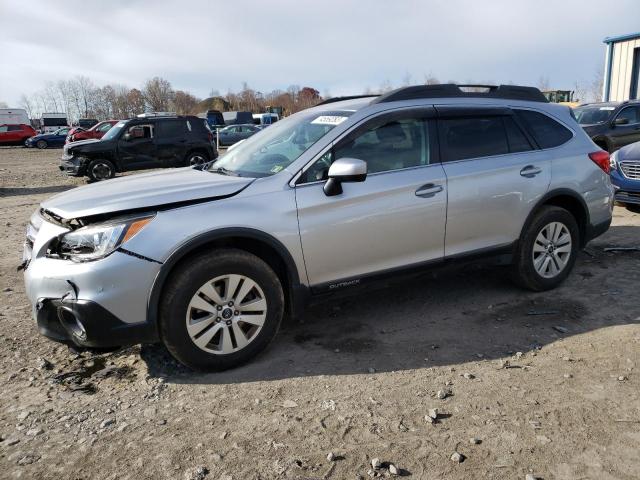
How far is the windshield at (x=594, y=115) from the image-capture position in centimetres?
1267

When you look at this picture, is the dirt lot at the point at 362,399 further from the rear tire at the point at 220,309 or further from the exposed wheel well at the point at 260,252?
the exposed wheel well at the point at 260,252

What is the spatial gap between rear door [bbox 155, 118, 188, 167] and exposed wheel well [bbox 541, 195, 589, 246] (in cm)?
1260

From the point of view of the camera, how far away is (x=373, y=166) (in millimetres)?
3887

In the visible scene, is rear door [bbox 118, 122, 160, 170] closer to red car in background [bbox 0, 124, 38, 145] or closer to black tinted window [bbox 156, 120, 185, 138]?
black tinted window [bbox 156, 120, 185, 138]

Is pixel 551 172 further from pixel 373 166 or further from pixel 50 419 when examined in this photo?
pixel 50 419

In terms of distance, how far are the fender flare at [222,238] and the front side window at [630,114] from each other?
12017 millimetres

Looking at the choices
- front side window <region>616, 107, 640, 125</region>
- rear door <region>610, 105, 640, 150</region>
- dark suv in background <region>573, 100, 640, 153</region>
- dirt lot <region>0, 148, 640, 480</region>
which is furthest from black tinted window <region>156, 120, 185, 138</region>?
front side window <region>616, 107, 640, 125</region>

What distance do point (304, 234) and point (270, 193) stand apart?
362 millimetres

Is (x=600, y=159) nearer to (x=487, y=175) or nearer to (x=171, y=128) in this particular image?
(x=487, y=175)

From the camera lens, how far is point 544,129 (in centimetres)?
477

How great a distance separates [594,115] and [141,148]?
12.2m

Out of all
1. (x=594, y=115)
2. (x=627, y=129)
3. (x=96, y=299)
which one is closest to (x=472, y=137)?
(x=96, y=299)

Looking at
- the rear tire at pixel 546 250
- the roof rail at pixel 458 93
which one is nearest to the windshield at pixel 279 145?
the roof rail at pixel 458 93

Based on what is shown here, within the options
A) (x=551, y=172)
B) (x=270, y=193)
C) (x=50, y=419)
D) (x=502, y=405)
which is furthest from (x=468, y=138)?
(x=50, y=419)
